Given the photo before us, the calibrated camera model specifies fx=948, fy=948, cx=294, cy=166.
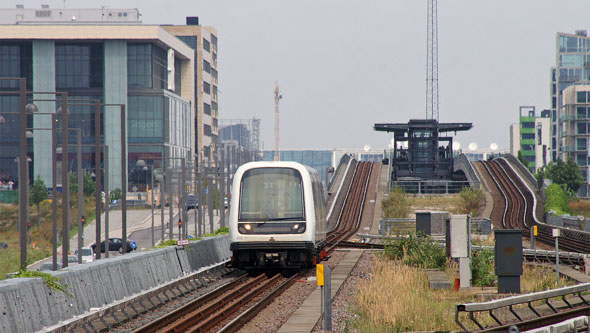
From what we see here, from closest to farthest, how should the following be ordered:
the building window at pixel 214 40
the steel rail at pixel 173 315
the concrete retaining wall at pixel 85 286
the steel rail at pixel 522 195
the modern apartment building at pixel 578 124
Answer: the concrete retaining wall at pixel 85 286, the steel rail at pixel 173 315, the steel rail at pixel 522 195, the modern apartment building at pixel 578 124, the building window at pixel 214 40

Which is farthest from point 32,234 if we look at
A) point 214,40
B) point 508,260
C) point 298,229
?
point 214,40

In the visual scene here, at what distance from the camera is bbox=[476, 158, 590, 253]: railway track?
50000 millimetres

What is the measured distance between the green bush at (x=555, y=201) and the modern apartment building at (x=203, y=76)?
254 feet

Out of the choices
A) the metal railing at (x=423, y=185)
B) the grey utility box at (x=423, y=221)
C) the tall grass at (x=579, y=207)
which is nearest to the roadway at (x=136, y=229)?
the metal railing at (x=423, y=185)

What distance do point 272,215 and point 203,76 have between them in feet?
435

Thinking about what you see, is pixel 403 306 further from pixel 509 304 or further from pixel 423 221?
pixel 423 221

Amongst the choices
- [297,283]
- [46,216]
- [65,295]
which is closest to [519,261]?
[297,283]

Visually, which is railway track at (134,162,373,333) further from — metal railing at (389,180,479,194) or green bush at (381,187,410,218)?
metal railing at (389,180,479,194)

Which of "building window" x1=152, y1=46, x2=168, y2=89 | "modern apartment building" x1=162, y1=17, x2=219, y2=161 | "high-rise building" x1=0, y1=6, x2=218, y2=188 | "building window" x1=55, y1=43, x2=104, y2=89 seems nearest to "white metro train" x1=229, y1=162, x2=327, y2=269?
"high-rise building" x1=0, y1=6, x2=218, y2=188

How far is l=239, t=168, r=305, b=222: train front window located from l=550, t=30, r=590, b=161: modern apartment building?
161 metres

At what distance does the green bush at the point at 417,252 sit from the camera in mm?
29578

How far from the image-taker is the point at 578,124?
481ft

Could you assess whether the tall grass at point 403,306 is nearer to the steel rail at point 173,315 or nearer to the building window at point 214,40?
the steel rail at point 173,315

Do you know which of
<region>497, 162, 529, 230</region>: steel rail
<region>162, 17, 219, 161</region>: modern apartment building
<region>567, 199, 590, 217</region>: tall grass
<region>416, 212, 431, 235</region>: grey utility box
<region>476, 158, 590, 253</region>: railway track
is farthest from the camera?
<region>162, 17, 219, 161</region>: modern apartment building
